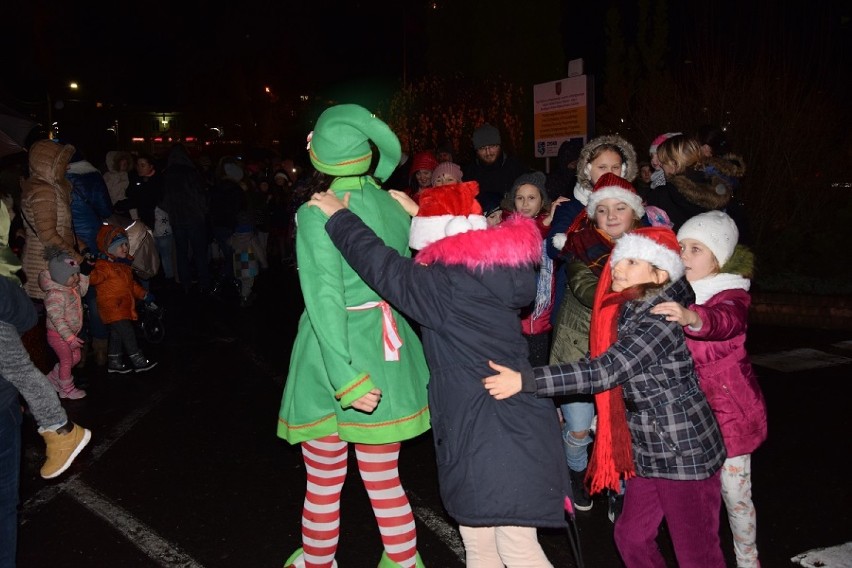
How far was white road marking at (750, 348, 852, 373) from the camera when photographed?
7359 mm

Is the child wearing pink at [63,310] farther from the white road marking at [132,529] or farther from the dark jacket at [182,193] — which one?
the dark jacket at [182,193]

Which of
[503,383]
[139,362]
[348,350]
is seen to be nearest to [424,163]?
[139,362]

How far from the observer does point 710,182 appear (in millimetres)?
4242

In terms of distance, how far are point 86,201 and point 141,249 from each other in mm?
985

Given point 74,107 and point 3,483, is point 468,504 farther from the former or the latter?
point 74,107

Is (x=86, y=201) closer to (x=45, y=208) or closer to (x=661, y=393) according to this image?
(x=45, y=208)

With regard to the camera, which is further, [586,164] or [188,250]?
[188,250]

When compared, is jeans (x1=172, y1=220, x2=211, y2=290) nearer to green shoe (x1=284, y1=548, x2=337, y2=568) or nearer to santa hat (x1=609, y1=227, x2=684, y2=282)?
green shoe (x1=284, y1=548, x2=337, y2=568)

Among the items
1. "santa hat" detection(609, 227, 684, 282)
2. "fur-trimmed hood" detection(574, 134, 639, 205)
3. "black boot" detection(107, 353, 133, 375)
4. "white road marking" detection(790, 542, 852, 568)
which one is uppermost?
"fur-trimmed hood" detection(574, 134, 639, 205)

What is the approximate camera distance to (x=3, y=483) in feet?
9.53

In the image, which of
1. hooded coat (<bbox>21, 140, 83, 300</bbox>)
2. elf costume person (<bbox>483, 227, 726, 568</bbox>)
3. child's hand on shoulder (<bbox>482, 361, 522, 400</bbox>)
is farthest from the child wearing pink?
elf costume person (<bbox>483, 227, 726, 568</bbox>)

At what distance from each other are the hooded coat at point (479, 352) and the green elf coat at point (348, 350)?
196 millimetres

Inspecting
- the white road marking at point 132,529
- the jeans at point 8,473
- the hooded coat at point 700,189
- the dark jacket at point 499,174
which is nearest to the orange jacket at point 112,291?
the white road marking at point 132,529

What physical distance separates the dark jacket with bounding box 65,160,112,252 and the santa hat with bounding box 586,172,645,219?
5.24 metres
